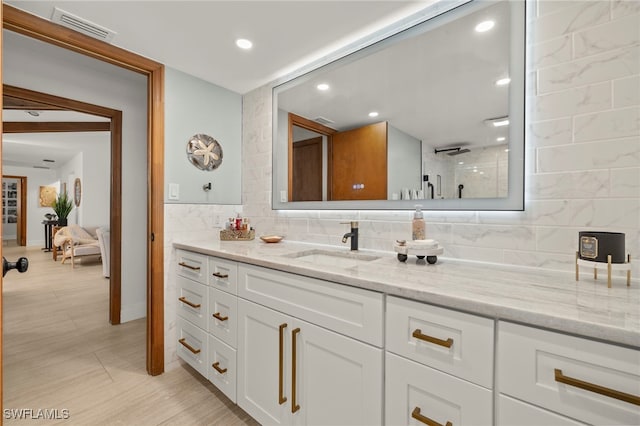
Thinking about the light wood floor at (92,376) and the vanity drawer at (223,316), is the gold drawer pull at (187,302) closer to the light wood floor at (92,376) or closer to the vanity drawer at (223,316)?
the vanity drawer at (223,316)

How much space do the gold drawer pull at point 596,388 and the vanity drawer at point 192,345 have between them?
1.78 meters

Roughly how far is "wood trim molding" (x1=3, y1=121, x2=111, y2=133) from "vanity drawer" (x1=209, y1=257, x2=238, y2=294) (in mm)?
3479

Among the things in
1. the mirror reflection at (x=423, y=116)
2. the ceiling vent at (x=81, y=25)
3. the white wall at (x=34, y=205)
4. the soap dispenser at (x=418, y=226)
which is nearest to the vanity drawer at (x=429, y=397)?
the soap dispenser at (x=418, y=226)

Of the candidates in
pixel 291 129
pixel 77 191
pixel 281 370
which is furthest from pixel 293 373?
pixel 77 191

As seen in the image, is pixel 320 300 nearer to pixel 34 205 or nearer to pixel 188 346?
pixel 188 346

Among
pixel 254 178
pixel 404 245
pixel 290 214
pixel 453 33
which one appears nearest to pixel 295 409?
pixel 404 245

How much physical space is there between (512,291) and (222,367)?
1574 millimetres

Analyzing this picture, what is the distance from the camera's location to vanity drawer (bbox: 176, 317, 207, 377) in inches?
72.9

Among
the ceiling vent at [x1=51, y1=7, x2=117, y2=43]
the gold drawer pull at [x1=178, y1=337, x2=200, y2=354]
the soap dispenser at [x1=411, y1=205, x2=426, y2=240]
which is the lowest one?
the gold drawer pull at [x1=178, y1=337, x2=200, y2=354]

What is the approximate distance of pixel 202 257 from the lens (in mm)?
1880

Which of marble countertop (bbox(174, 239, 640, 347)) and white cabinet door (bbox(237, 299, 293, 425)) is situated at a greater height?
marble countertop (bbox(174, 239, 640, 347))

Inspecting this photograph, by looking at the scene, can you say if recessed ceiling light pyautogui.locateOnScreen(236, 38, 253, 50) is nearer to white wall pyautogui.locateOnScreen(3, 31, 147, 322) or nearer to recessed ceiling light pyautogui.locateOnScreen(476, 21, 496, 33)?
recessed ceiling light pyautogui.locateOnScreen(476, 21, 496, 33)

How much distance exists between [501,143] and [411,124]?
18.2 inches

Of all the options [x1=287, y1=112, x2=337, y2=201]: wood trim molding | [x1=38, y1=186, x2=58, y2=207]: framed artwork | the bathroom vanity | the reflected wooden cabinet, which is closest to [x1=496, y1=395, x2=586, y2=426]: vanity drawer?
the bathroom vanity
